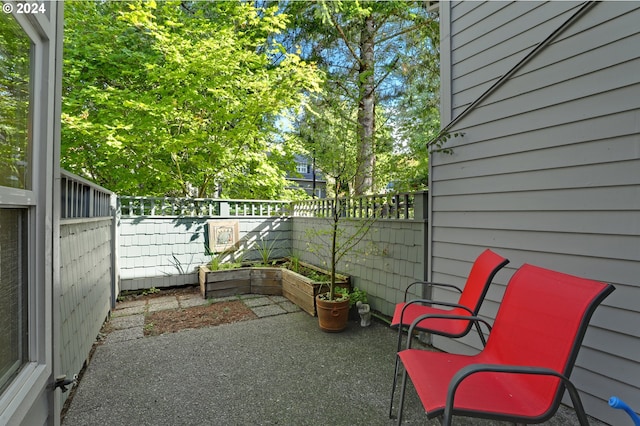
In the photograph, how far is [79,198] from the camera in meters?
2.21

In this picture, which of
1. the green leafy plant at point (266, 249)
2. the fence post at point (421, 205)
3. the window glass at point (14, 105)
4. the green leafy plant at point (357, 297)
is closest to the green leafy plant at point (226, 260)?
the green leafy plant at point (266, 249)

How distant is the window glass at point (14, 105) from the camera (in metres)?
0.90

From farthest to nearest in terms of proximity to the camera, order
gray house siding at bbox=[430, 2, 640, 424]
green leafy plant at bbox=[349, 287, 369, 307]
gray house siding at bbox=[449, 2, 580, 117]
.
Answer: green leafy plant at bbox=[349, 287, 369, 307] → gray house siding at bbox=[449, 2, 580, 117] → gray house siding at bbox=[430, 2, 640, 424]

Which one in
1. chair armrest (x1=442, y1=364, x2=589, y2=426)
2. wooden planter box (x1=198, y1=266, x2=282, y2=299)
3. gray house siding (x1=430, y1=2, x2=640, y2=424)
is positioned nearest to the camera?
chair armrest (x1=442, y1=364, x2=589, y2=426)

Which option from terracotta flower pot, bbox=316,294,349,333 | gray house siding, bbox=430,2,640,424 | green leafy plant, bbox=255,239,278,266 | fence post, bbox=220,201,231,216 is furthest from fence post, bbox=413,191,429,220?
fence post, bbox=220,201,231,216

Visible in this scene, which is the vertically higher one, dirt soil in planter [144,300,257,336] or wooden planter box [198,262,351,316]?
wooden planter box [198,262,351,316]

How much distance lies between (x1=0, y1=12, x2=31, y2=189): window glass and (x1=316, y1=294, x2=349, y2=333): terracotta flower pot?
248 centimetres

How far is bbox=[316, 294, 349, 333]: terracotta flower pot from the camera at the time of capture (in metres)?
3.03

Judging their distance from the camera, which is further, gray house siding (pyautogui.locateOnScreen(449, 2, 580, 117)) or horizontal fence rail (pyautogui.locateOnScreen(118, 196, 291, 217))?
horizontal fence rail (pyautogui.locateOnScreen(118, 196, 291, 217))

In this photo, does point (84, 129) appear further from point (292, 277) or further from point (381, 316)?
point (381, 316)

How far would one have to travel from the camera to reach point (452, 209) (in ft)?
8.71

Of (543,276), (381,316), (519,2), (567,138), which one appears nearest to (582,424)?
(543,276)

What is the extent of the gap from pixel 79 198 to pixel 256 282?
2667mm

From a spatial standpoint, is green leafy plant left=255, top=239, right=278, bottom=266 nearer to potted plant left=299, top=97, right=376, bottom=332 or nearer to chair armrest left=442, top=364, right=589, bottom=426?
potted plant left=299, top=97, right=376, bottom=332
